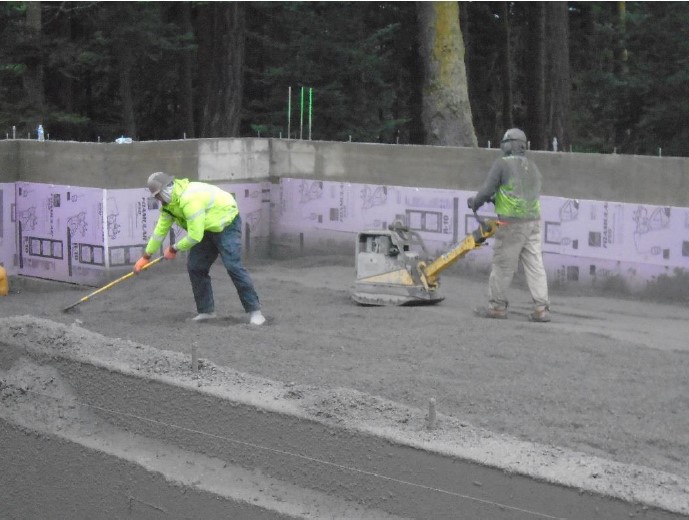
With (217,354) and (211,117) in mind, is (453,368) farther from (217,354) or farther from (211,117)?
(211,117)

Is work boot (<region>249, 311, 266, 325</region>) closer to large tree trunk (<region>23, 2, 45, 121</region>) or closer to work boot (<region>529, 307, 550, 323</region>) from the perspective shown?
work boot (<region>529, 307, 550, 323</region>)

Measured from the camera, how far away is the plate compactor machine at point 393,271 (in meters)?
11.8

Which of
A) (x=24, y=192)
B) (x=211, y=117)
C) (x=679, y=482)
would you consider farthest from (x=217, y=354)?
(x=211, y=117)

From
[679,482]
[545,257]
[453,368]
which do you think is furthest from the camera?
[545,257]

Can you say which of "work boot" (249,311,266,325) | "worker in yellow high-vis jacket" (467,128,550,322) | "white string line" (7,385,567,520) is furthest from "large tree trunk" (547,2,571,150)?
"white string line" (7,385,567,520)

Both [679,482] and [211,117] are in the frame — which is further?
[211,117]

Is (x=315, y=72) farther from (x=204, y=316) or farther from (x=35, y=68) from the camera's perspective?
(x=204, y=316)

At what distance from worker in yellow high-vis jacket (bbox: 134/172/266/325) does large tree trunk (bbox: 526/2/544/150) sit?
14.9 meters

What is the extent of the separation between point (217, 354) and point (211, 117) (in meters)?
14.4

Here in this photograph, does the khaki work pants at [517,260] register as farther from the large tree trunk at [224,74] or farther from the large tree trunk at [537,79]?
the large tree trunk at [537,79]

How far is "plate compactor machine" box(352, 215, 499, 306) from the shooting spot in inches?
466

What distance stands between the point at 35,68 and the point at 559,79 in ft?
36.4

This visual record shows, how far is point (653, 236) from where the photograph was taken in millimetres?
12430

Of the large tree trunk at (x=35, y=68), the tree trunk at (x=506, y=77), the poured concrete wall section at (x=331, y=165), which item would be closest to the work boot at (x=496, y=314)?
the poured concrete wall section at (x=331, y=165)
